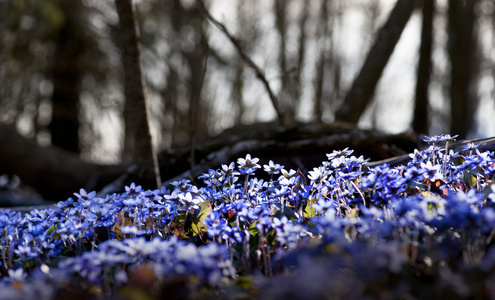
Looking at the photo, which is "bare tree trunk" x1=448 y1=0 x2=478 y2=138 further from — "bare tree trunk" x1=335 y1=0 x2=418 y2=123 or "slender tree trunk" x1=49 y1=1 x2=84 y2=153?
"slender tree trunk" x1=49 y1=1 x2=84 y2=153

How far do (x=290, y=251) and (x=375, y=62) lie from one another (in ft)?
13.7

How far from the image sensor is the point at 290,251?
48.8 inches

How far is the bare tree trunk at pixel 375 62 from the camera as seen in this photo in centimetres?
480

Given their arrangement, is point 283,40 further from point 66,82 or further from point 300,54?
point 66,82

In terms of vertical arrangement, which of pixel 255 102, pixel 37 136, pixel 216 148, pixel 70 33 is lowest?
pixel 216 148

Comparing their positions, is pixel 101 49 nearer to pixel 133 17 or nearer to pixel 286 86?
pixel 286 86

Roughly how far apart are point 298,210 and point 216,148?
1.85 metres

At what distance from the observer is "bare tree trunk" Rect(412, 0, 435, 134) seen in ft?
20.9

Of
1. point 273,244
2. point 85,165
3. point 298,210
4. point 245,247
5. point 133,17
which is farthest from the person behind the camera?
point 85,165

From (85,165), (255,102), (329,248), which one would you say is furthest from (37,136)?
(329,248)

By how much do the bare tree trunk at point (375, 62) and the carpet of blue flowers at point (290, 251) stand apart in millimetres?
3233

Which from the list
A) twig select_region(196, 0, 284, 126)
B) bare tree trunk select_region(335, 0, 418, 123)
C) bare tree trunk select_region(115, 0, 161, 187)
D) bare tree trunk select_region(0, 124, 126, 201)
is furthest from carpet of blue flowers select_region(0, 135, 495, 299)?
bare tree trunk select_region(0, 124, 126, 201)

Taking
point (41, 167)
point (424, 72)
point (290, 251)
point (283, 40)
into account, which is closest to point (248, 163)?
point (290, 251)

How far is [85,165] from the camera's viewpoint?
235 inches
